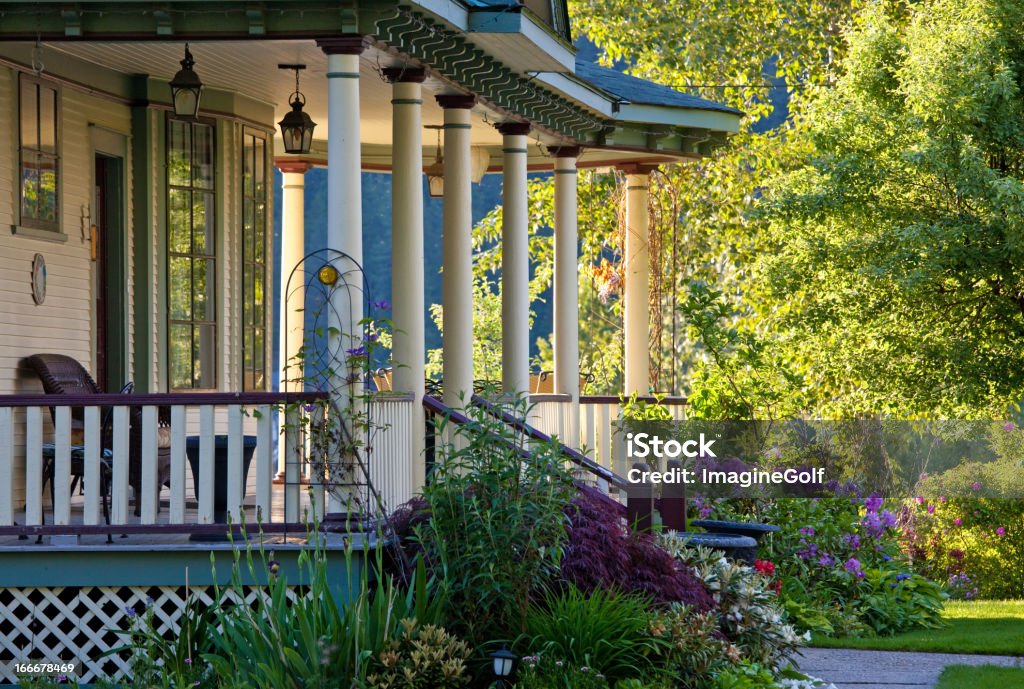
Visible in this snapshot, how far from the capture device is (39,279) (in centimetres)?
944

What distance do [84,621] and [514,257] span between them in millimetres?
4919

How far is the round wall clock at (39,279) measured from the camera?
9375mm

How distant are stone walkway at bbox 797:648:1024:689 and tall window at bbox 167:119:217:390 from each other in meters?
4.83

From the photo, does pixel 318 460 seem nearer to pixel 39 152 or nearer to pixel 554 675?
pixel 554 675

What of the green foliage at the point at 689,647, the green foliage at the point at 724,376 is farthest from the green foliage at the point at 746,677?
the green foliage at the point at 724,376

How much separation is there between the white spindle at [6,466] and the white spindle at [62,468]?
230 millimetres

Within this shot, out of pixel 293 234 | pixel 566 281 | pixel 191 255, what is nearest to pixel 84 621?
pixel 191 255

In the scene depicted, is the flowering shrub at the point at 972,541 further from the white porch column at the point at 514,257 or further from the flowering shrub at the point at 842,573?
the white porch column at the point at 514,257

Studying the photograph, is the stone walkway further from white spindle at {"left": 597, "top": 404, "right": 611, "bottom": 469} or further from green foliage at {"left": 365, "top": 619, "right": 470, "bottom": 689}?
white spindle at {"left": 597, "top": 404, "right": 611, "bottom": 469}

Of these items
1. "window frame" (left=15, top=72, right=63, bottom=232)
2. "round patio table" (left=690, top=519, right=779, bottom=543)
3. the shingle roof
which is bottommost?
"round patio table" (left=690, top=519, right=779, bottom=543)

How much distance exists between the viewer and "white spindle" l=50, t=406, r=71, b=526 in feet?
24.9

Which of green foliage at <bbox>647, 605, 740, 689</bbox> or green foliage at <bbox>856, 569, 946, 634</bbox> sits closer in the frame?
green foliage at <bbox>647, 605, 740, 689</bbox>

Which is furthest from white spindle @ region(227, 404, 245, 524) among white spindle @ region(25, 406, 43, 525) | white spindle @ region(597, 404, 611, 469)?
white spindle @ region(597, 404, 611, 469)

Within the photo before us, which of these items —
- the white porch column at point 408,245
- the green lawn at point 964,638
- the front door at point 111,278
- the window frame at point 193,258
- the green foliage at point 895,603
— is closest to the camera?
the white porch column at point 408,245
